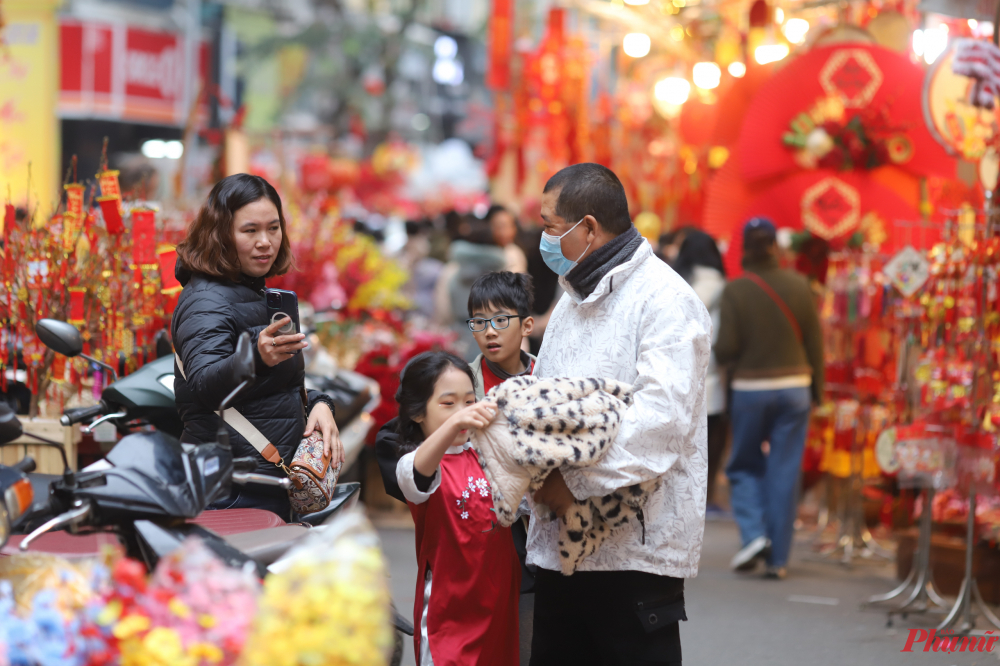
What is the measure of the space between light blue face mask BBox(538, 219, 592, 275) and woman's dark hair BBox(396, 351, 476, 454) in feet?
1.45

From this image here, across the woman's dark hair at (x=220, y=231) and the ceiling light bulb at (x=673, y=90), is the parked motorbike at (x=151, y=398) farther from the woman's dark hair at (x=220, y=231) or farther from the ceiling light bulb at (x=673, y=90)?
the ceiling light bulb at (x=673, y=90)

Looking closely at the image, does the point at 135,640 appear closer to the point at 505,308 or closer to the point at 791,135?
the point at 505,308

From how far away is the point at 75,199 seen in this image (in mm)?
4246

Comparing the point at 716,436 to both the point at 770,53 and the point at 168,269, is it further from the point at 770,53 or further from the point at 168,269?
the point at 168,269

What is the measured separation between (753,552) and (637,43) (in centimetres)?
835

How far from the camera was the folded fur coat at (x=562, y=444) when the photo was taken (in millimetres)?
2516

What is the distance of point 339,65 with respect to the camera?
24281 mm

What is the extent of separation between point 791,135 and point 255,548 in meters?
7.01

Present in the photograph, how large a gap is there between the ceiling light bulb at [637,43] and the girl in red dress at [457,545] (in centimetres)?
1061

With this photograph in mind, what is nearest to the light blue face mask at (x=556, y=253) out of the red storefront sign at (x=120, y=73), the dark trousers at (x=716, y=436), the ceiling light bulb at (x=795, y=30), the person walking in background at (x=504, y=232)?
the person walking in background at (x=504, y=232)

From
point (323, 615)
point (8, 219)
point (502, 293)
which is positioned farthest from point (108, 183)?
point (323, 615)

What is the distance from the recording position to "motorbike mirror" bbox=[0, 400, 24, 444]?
2.21m

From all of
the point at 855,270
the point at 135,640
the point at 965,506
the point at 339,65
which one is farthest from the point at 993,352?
the point at 339,65

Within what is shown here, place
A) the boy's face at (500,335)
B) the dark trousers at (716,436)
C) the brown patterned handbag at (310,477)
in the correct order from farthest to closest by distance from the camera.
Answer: the dark trousers at (716,436), the boy's face at (500,335), the brown patterned handbag at (310,477)
